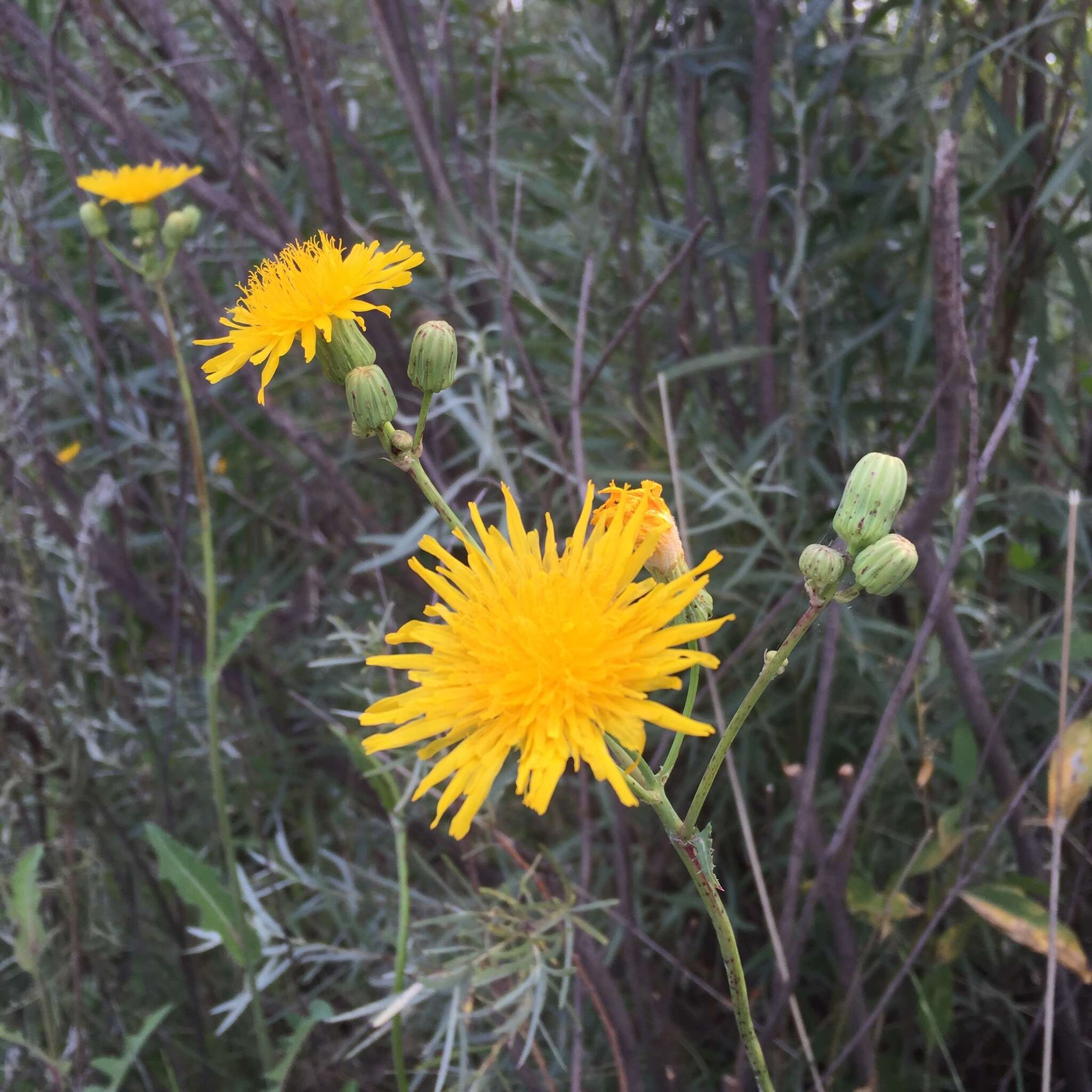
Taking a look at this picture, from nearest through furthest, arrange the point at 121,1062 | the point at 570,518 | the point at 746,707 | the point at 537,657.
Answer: the point at 746,707, the point at 537,657, the point at 121,1062, the point at 570,518

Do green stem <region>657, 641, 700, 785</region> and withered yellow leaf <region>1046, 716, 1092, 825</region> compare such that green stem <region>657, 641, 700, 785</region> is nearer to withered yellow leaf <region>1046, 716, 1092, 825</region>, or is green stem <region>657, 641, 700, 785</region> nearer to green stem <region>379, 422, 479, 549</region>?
green stem <region>379, 422, 479, 549</region>

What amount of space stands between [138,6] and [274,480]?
0.80m

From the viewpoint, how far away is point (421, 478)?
1.84ft

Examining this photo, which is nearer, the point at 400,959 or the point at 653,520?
the point at 653,520

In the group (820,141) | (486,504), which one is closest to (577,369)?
(486,504)

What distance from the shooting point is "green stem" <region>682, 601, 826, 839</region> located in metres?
0.51

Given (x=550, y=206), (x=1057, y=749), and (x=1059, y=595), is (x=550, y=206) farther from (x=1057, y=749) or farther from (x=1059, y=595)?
(x=1057, y=749)

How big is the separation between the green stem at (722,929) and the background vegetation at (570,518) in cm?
32

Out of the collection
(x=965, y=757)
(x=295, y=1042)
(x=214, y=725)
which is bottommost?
(x=295, y=1042)

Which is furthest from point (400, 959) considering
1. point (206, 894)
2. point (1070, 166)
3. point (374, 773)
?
point (1070, 166)

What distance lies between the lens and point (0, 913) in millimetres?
1512

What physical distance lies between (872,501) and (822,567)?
0.20ft

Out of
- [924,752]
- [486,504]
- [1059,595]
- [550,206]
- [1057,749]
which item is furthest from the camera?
[550,206]

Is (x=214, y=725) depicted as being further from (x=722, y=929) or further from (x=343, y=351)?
(x=722, y=929)
